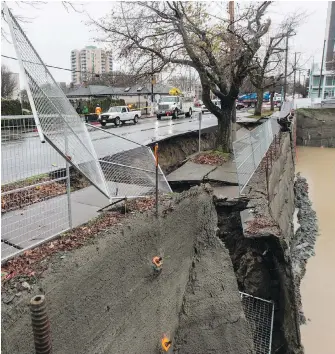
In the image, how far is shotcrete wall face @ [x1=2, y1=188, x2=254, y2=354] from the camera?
362 cm

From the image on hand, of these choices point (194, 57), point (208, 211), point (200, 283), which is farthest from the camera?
point (194, 57)

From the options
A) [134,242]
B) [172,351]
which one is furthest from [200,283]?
[134,242]

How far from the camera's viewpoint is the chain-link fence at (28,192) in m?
4.52

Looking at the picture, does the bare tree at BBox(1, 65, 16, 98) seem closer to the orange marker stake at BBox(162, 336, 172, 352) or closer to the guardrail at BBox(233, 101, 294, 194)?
the guardrail at BBox(233, 101, 294, 194)

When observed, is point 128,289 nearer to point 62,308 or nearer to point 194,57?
point 62,308

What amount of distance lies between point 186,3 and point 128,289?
991 centimetres

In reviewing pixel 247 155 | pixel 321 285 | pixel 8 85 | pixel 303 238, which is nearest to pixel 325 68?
pixel 8 85

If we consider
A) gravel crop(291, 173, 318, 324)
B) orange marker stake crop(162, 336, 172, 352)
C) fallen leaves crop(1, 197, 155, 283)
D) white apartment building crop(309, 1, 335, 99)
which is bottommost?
gravel crop(291, 173, 318, 324)

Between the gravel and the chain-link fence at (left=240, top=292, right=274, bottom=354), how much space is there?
67.5 inches

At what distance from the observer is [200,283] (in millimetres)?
6336

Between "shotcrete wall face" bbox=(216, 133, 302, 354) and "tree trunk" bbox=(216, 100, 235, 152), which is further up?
"tree trunk" bbox=(216, 100, 235, 152)

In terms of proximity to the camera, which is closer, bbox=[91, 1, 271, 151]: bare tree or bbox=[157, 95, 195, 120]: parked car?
bbox=[91, 1, 271, 151]: bare tree

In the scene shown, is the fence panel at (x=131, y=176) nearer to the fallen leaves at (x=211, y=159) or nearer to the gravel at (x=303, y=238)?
the fallen leaves at (x=211, y=159)

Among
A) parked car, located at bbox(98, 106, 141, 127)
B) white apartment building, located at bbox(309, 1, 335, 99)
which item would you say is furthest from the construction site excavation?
white apartment building, located at bbox(309, 1, 335, 99)
